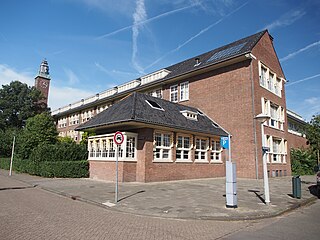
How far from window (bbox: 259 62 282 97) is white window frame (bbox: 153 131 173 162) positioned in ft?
36.3

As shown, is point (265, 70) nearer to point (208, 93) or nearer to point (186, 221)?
point (208, 93)

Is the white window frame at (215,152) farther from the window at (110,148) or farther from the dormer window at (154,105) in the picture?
the window at (110,148)

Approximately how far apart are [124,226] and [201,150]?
14.3m

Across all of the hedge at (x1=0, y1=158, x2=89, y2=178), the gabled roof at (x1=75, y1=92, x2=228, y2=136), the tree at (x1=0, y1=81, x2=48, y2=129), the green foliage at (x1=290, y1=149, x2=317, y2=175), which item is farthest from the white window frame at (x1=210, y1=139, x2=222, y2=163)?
the tree at (x1=0, y1=81, x2=48, y2=129)

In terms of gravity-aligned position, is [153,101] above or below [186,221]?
above

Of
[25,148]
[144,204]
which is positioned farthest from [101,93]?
[144,204]

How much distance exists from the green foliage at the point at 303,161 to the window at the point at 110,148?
20.8 metres

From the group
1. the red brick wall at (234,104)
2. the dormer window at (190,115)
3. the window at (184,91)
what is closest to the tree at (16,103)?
the window at (184,91)

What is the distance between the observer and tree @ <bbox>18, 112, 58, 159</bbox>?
86.1 feet

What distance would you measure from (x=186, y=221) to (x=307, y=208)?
5421 millimetres

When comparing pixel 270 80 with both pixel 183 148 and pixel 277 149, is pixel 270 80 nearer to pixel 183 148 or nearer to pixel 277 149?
pixel 277 149

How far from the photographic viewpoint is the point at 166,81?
2708cm

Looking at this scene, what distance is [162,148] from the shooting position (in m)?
16.8

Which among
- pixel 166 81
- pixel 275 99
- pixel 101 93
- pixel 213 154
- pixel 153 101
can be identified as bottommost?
pixel 213 154
